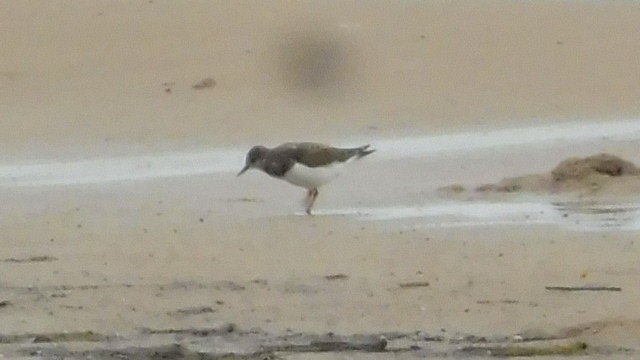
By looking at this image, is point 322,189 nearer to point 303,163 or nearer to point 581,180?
point 303,163

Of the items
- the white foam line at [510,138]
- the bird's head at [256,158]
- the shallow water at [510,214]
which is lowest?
the shallow water at [510,214]

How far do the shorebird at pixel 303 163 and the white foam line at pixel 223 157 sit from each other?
1.01 metres

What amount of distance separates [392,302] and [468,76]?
320 inches

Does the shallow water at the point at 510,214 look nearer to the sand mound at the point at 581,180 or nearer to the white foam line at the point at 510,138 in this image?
the sand mound at the point at 581,180

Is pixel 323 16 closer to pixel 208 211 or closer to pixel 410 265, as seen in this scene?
pixel 208 211

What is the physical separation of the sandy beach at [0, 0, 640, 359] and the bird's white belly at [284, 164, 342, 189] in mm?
124

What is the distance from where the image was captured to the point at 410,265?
22.3ft

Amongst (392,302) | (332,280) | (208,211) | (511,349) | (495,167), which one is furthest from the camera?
(495,167)

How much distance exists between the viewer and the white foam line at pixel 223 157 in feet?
33.3

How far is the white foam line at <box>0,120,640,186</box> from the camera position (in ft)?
33.3

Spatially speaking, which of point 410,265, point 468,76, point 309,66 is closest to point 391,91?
point 468,76

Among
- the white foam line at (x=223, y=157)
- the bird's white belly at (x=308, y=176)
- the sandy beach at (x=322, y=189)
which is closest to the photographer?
the sandy beach at (x=322, y=189)

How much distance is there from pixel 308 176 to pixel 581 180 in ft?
4.96

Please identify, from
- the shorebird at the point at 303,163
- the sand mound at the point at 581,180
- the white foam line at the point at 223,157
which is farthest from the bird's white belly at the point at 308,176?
the white foam line at the point at 223,157
